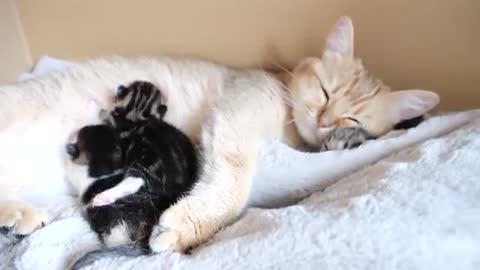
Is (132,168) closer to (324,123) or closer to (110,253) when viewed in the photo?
(110,253)

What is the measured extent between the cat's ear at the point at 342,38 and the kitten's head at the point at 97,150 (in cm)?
67

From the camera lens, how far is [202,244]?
1.29 meters

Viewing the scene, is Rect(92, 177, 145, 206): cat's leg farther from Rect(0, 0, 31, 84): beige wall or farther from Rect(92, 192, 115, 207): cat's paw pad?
Rect(0, 0, 31, 84): beige wall

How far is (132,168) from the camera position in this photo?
4.62 feet

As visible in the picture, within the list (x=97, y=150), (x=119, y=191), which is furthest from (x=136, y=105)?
(x=119, y=191)

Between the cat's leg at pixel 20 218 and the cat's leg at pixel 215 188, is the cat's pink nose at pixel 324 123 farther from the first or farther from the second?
the cat's leg at pixel 20 218

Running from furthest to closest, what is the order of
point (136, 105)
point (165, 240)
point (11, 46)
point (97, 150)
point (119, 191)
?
point (11, 46) < point (136, 105) < point (97, 150) < point (119, 191) < point (165, 240)

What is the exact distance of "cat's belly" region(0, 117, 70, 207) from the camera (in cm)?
152

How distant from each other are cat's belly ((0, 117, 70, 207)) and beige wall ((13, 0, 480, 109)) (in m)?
0.47

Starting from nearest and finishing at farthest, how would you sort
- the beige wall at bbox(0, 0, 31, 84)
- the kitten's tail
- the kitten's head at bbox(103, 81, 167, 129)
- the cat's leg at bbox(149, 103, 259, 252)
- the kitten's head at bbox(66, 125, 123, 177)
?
the kitten's tail
the cat's leg at bbox(149, 103, 259, 252)
the kitten's head at bbox(66, 125, 123, 177)
the kitten's head at bbox(103, 81, 167, 129)
the beige wall at bbox(0, 0, 31, 84)

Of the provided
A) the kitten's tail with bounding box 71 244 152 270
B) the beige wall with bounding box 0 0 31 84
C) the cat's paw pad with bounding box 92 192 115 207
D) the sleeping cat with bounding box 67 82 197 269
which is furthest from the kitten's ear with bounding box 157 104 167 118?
the beige wall with bounding box 0 0 31 84

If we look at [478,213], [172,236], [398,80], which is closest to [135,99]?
[172,236]

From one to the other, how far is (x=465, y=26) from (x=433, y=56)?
0.41ft

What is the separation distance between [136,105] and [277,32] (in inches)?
20.5
